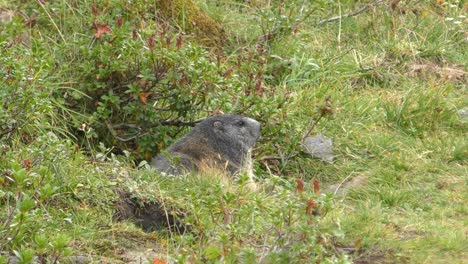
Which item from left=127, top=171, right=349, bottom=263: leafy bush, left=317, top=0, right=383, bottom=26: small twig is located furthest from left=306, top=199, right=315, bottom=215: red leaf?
left=317, top=0, right=383, bottom=26: small twig

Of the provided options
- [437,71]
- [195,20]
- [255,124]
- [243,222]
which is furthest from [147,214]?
[437,71]

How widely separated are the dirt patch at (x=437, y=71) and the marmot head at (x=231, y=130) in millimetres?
2556

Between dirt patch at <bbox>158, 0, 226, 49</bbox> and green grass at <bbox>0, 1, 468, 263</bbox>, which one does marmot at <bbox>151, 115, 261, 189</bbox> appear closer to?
green grass at <bbox>0, 1, 468, 263</bbox>

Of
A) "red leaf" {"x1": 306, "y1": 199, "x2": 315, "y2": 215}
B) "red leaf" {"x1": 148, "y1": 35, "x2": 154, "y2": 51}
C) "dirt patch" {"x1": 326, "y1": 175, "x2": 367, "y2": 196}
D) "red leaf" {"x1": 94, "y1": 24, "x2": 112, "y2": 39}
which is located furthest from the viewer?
"red leaf" {"x1": 94, "y1": 24, "x2": 112, "y2": 39}

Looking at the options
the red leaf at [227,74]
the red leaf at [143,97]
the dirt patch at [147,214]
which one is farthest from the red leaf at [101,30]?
the dirt patch at [147,214]

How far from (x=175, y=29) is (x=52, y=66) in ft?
6.47

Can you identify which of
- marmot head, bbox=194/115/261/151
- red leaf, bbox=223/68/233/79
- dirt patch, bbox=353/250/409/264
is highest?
red leaf, bbox=223/68/233/79

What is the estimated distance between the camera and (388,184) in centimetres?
729

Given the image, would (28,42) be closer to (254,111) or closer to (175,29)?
(175,29)

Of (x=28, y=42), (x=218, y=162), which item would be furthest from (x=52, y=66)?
(x=218, y=162)

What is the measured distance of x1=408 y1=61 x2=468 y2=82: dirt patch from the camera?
9.48 meters

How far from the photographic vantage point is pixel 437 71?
376 inches

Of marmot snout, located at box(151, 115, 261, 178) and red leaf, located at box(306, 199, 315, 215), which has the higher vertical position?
red leaf, located at box(306, 199, 315, 215)

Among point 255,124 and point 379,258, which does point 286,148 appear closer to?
point 255,124
